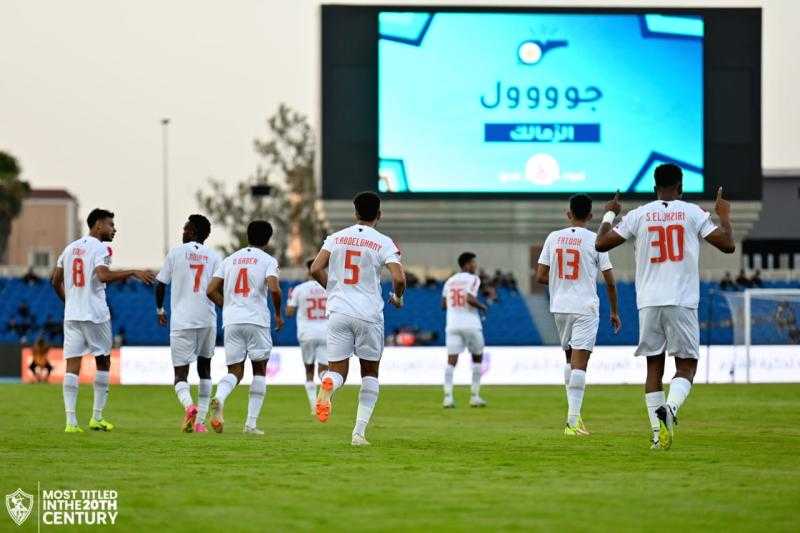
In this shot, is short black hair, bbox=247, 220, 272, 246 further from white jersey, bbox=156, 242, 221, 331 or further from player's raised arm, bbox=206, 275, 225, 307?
white jersey, bbox=156, 242, 221, 331

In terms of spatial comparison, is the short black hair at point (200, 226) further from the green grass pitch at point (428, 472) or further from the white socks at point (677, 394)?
the white socks at point (677, 394)

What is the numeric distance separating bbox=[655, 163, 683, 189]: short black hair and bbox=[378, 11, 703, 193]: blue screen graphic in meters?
38.5

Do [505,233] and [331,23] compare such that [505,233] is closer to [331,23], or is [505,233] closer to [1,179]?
[331,23]

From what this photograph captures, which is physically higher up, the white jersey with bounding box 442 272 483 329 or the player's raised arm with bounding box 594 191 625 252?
the player's raised arm with bounding box 594 191 625 252

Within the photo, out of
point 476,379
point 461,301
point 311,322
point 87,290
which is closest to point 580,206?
point 87,290

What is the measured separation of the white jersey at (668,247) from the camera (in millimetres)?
14117

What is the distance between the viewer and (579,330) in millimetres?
17578

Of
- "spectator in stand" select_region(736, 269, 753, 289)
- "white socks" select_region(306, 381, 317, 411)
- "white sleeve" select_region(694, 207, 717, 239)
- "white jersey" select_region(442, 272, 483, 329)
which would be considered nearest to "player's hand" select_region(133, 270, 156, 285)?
"white sleeve" select_region(694, 207, 717, 239)

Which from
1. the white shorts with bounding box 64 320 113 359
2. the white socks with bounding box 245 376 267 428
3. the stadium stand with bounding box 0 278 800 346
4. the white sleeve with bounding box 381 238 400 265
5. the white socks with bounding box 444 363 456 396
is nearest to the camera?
the white sleeve with bounding box 381 238 400 265

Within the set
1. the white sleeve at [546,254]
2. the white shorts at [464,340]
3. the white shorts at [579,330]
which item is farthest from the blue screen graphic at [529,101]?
the white shorts at [579,330]

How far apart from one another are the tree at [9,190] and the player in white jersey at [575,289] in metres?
73.5

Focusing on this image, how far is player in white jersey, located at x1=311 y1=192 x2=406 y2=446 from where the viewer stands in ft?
49.6

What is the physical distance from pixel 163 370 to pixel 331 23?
18.6m

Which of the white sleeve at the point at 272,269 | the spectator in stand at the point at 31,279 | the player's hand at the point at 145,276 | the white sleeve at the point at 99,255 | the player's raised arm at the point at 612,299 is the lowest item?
the spectator in stand at the point at 31,279
